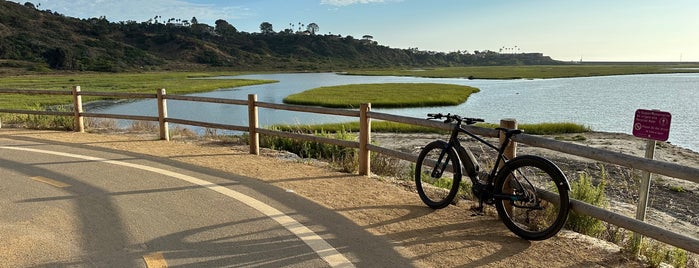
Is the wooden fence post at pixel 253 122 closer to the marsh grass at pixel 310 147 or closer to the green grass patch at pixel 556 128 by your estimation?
the marsh grass at pixel 310 147

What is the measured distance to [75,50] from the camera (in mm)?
109438

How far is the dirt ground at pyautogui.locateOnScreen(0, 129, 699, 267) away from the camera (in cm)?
394

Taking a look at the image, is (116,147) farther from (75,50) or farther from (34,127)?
(75,50)

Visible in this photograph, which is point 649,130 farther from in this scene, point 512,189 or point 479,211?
point 479,211

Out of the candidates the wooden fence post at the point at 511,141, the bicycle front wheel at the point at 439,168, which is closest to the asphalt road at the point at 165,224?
the bicycle front wheel at the point at 439,168

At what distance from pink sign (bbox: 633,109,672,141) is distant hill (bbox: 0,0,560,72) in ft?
355

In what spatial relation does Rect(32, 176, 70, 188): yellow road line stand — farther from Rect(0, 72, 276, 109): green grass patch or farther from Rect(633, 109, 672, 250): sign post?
Rect(0, 72, 276, 109): green grass patch

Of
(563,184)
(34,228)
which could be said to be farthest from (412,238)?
(34,228)

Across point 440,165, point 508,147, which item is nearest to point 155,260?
point 440,165

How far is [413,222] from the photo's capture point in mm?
4852

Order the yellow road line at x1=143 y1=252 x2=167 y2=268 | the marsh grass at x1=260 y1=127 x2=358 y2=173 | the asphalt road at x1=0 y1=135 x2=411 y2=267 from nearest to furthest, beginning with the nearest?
the yellow road line at x1=143 y1=252 x2=167 y2=268 < the asphalt road at x1=0 y1=135 x2=411 y2=267 < the marsh grass at x1=260 y1=127 x2=358 y2=173

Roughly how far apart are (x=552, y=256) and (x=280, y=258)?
2295 mm

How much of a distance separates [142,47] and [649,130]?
6166 inches

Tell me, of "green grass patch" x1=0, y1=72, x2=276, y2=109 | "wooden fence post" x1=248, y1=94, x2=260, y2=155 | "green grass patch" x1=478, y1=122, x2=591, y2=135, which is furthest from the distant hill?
"wooden fence post" x1=248, y1=94, x2=260, y2=155
